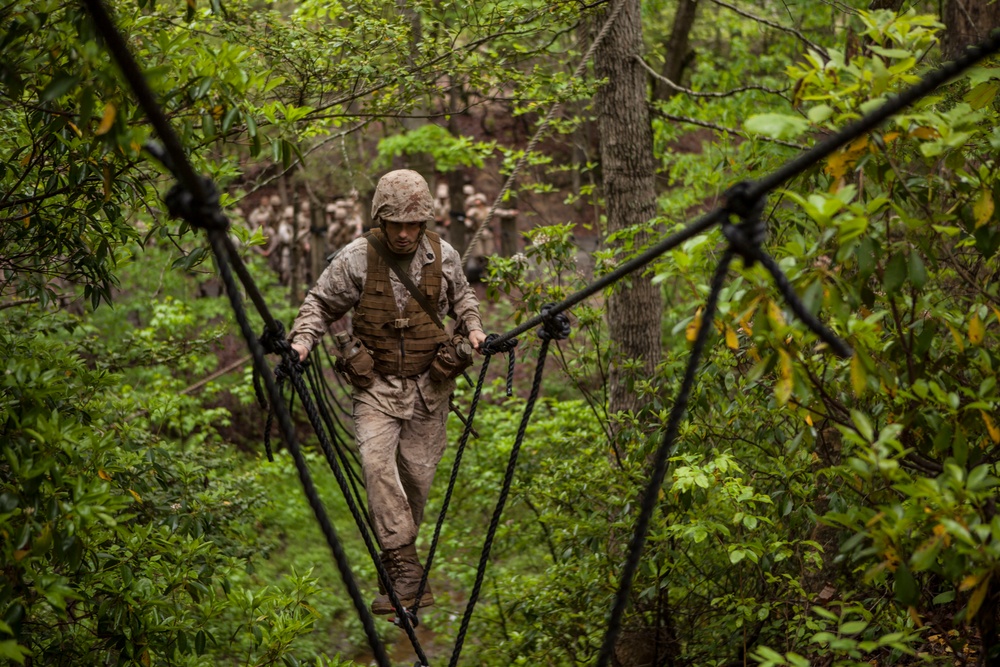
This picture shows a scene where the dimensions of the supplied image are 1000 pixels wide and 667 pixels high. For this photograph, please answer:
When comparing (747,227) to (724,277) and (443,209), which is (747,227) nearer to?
(724,277)

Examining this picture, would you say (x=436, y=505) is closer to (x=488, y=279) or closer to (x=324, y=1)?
(x=488, y=279)

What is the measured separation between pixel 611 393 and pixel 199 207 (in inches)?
160

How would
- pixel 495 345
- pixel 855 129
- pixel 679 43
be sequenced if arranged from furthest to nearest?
pixel 679 43, pixel 495 345, pixel 855 129

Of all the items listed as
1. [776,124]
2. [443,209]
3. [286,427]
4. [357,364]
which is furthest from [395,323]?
[443,209]

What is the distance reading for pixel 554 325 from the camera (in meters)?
3.55

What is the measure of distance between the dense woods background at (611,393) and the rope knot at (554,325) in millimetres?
539

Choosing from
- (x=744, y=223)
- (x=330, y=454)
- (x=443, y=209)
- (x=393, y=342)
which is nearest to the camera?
(x=744, y=223)

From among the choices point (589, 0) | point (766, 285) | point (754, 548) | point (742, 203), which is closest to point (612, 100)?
point (589, 0)

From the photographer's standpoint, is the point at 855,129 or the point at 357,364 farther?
the point at 357,364

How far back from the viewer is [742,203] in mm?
1958

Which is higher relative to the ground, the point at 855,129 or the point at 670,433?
the point at 855,129

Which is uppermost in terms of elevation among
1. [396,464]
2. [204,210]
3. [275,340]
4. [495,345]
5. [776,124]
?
[204,210]

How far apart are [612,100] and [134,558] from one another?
3.96 meters

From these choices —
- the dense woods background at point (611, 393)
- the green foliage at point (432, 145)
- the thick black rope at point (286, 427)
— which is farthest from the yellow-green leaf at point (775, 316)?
the green foliage at point (432, 145)
